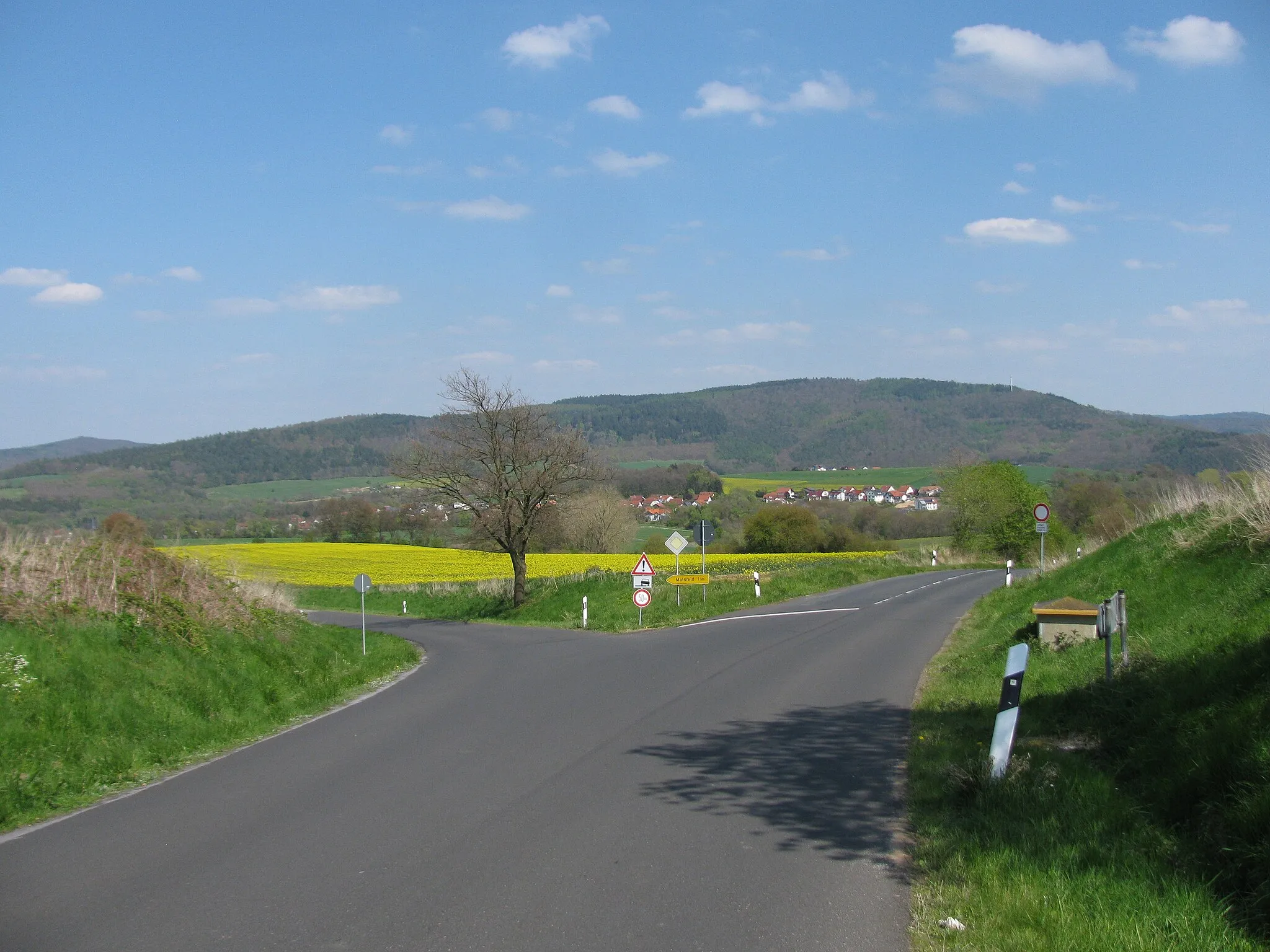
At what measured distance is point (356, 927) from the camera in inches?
206

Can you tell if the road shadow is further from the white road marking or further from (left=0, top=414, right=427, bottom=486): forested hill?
(left=0, top=414, right=427, bottom=486): forested hill

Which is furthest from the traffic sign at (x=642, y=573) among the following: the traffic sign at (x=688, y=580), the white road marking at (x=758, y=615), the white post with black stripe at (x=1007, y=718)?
the white post with black stripe at (x=1007, y=718)

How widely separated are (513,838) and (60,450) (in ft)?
322

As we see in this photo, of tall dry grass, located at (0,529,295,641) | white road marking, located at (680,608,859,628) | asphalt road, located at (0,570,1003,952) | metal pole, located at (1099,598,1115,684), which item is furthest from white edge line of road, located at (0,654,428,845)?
white road marking, located at (680,608,859,628)

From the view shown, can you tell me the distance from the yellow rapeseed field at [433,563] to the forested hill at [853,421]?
63452 mm

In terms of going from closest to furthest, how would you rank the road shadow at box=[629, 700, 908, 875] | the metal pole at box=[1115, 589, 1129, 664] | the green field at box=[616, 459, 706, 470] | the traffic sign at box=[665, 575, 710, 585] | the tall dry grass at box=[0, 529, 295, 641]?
the road shadow at box=[629, 700, 908, 875]
the metal pole at box=[1115, 589, 1129, 664]
the tall dry grass at box=[0, 529, 295, 641]
the traffic sign at box=[665, 575, 710, 585]
the green field at box=[616, 459, 706, 470]

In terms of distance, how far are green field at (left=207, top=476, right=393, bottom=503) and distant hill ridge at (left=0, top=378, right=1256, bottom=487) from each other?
1.67 metres

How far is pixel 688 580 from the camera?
33.4 m

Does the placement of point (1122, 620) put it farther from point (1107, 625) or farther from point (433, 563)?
point (433, 563)

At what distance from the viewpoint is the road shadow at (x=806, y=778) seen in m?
6.96

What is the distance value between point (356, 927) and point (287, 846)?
1854 millimetres

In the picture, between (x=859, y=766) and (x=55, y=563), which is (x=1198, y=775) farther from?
(x=55, y=563)

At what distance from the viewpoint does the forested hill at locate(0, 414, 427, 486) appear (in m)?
82.9

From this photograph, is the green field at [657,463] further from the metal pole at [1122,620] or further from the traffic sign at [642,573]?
the metal pole at [1122,620]
